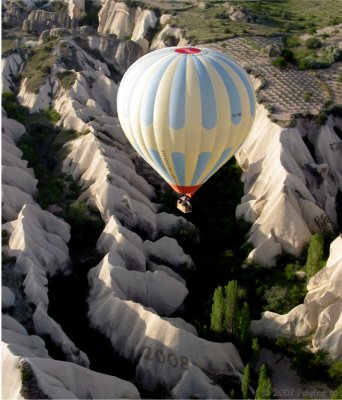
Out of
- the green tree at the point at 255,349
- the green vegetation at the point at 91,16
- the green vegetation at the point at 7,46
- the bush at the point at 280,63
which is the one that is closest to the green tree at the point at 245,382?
the green tree at the point at 255,349

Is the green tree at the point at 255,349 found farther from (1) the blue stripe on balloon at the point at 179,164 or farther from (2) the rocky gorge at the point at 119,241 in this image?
(1) the blue stripe on balloon at the point at 179,164

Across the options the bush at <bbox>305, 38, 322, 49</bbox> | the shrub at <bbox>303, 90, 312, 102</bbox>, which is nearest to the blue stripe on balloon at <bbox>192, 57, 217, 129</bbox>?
the shrub at <bbox>303, 90, 312, 102</bbox>

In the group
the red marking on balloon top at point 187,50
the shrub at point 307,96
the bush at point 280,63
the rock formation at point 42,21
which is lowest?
the rock formation at point 42,21

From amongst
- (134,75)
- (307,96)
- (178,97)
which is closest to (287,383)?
(178,97)

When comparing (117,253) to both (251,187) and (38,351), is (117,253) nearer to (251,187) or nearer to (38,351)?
(38,351)

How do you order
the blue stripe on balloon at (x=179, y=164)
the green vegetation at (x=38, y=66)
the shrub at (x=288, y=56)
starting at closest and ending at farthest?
the blue stripe on balloon at (x=179, y=164)
the shrub at (x=288, y=56)
the green vegetation at (x=38, y=66)

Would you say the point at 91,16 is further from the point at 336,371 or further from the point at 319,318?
the point at 336,371

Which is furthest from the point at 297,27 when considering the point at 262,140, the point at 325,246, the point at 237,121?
the point at 237,121
